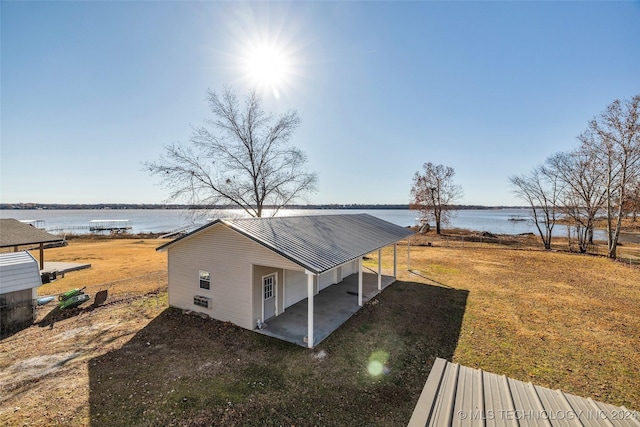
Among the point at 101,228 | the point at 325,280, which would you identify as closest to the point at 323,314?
the point at 325,280

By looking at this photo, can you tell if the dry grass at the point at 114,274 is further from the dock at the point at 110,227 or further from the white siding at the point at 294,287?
the dock at the point at 110,227

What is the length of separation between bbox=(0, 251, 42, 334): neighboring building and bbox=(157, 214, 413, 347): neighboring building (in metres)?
4.58

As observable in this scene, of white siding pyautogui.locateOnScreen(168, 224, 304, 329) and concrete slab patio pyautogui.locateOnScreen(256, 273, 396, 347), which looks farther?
white siding pyautogui.locateOnScreen(168, 224, 304, 329)

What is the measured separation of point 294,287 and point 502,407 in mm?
8784

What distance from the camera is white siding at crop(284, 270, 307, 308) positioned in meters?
10.9

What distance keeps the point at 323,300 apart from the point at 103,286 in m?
11.9

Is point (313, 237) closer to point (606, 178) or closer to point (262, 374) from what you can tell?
point (262, 374)

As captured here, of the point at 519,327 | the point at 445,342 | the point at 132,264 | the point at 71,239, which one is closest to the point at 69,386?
the point at 445,342

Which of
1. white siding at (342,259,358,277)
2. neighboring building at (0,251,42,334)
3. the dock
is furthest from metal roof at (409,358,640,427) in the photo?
the dock

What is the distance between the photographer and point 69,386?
6.14 m

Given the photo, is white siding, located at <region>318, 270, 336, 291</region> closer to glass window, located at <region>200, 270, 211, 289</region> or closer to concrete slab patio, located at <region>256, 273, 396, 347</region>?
concrete slab patio, located at <region>256, 273, 396, 347</region>

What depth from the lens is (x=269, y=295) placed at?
32.6 ft

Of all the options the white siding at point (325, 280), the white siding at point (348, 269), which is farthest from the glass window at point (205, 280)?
the white siding at point (348, 269)

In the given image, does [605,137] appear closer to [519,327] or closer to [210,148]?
[519,327]
